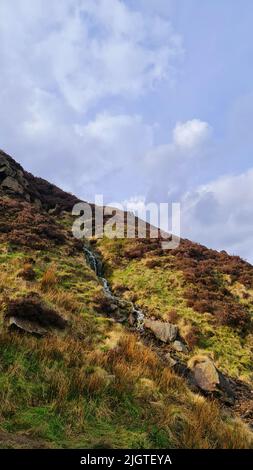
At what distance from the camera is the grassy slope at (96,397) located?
8.34m

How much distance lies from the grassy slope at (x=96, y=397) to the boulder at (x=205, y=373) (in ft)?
4.33

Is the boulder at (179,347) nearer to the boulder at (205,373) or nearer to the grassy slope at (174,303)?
the grassy slope at (174,303)

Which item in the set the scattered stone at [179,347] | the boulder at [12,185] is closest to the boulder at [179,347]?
the scattered stone at [179,347]

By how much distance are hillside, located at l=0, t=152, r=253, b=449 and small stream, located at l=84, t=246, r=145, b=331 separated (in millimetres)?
90

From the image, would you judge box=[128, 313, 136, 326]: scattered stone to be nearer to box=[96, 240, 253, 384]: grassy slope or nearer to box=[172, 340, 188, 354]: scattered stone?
box=[96, 240, 253, 384]: grassy slope

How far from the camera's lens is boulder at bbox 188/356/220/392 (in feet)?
44.0

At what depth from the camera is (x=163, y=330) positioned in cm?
1758

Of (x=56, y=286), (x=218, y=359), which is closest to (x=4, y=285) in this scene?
(x=56, y=286)

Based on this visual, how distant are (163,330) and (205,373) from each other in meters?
3.68

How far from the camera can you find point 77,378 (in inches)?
396

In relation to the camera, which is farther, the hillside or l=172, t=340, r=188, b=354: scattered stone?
l=172, t=340, r=188, b=354: scattered stone

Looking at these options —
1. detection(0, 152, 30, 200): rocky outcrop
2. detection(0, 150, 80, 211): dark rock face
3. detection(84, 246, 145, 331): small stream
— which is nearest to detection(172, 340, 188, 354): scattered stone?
detection(84, 246, 145, 331): small stream

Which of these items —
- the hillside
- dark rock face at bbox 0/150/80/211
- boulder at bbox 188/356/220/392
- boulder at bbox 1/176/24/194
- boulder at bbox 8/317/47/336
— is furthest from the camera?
dark rock face at bbox 0/150/80/211
